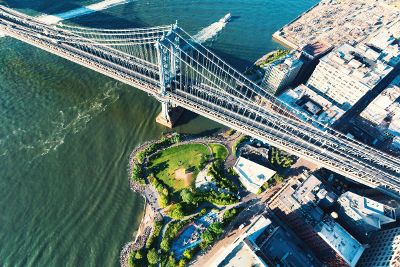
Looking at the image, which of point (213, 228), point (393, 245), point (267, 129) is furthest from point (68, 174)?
point (393, 245)

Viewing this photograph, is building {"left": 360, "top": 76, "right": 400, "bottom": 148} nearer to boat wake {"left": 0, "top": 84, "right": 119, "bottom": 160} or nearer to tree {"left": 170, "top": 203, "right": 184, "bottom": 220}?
tree {"left": 170, "top": 203, "right": 184, "bottom": 220}

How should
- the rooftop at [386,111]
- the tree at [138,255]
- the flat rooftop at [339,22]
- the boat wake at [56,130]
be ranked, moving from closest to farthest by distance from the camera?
1. the tree at [138,255]
2. the boat wake at [56,130]
3. the rooftop at [386,111]
4. the flat rooftop at [339,22]

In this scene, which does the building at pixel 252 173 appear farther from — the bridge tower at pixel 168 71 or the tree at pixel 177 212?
the bridge tower at pixel 168 71

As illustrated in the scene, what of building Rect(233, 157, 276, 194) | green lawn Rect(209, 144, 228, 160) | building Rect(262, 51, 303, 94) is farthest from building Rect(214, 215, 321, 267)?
building Rect(262, 51, 303, 94)

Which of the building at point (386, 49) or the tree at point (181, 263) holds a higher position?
the building at point (386, 49)

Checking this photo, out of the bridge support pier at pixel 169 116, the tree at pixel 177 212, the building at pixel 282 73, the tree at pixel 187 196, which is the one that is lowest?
the tree at pixel 177 212

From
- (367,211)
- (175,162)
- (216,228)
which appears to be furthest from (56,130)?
(367,211)

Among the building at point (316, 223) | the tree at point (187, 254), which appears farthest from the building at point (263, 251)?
the tree at point (187, 254)
